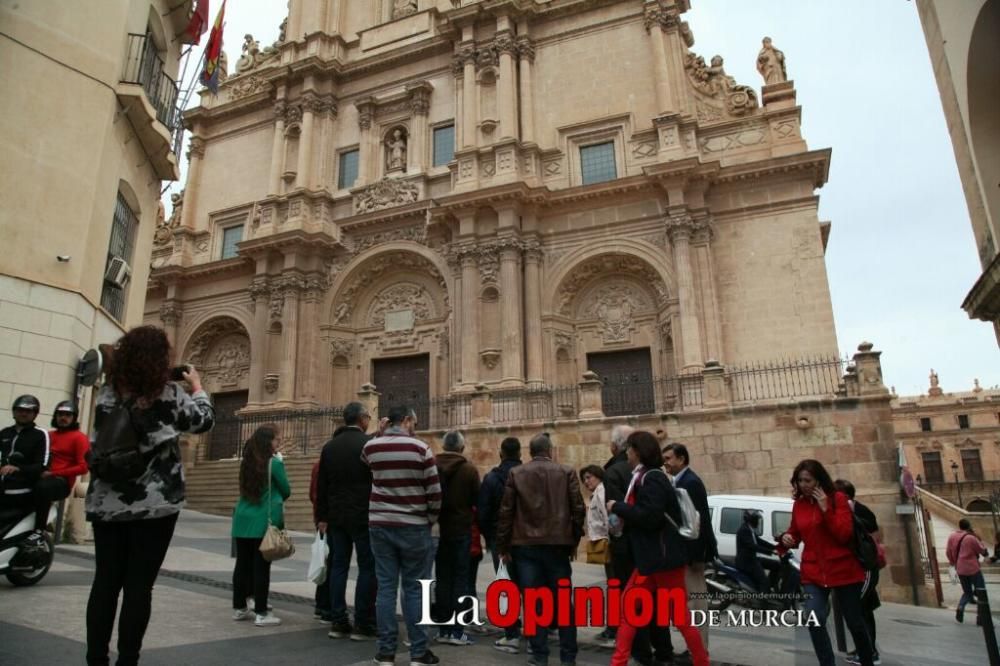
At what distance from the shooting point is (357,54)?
26.7 m

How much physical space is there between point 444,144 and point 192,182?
1184cm

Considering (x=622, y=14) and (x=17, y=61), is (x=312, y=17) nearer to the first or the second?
(x=622, y=14)

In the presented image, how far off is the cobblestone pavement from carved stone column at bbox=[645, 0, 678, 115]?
52.2 ft

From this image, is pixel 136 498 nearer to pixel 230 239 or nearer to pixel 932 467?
pixel 230 239

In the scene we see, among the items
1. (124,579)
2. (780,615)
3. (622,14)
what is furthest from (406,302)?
(124,579)

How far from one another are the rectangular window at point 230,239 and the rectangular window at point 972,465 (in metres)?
58.6

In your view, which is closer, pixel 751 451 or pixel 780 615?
pixel 780 615

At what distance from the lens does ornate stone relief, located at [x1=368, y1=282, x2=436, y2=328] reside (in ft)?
74.7

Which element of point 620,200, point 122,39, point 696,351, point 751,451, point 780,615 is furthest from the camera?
point 620,200

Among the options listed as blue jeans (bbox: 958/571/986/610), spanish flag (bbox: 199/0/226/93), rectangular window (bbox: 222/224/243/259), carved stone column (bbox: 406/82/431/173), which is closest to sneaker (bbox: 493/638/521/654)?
blue jeans (bbox: 958/571/986/610)

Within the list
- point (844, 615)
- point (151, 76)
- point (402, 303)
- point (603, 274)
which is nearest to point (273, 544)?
point (844, 615)

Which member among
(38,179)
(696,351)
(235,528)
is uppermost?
(38,179)

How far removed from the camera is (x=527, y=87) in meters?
22.6

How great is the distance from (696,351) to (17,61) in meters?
15.5
